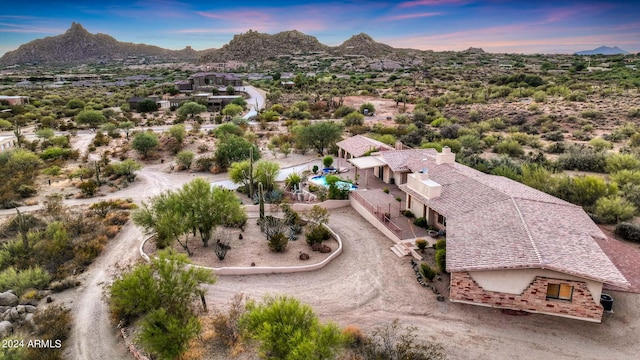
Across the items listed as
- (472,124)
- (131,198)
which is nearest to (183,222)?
(131,198)

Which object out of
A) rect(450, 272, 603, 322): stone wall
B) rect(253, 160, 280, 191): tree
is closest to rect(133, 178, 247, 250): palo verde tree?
rect(253, 160, 280, 191): tree

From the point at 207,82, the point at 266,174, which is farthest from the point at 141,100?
the point at 266,174

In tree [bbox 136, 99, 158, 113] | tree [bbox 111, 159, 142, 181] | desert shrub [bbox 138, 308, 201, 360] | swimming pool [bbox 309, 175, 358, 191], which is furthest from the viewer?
tree [bbox 136, 99, 158, 113]

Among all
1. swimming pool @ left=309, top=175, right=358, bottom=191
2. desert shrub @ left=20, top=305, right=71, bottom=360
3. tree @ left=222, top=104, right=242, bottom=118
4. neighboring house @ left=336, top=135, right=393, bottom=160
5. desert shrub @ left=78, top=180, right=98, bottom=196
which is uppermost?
tree @ left=222, top=104, right=242, bottom=118

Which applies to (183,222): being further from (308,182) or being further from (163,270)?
(308,182)

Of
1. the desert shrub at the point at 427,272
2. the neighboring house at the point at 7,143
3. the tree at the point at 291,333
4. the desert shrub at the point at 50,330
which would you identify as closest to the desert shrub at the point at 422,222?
the desert shrub at the point at 427,272

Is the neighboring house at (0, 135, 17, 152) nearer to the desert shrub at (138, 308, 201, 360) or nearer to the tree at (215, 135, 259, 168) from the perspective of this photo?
the tree at (215, 135, 259, 168)

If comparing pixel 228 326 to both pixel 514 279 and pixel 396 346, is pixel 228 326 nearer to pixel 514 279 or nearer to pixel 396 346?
pixel 396 346
